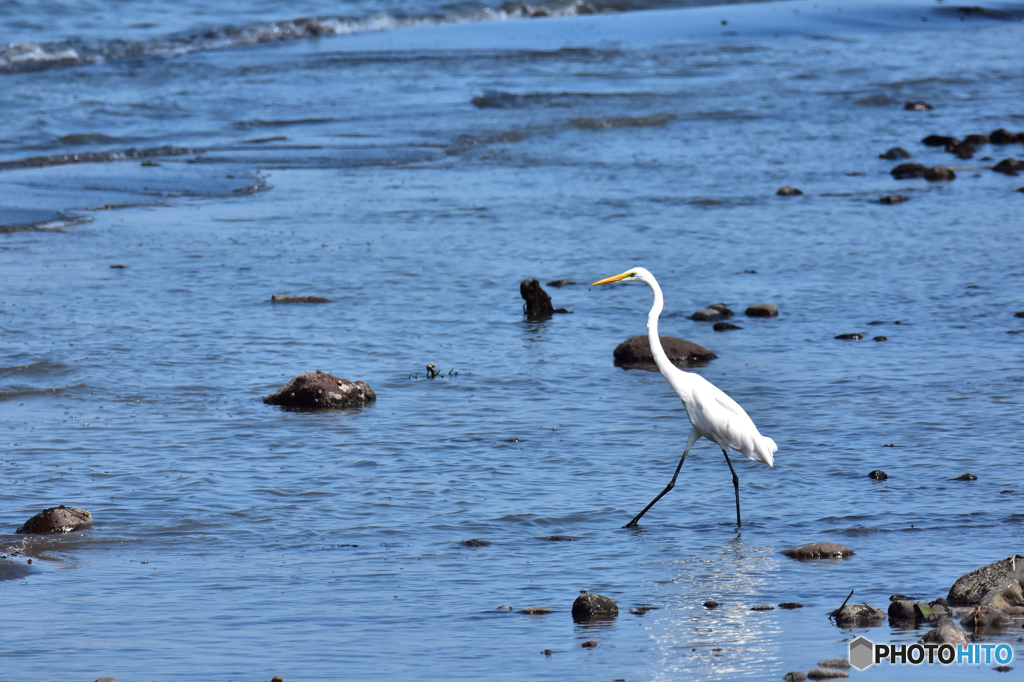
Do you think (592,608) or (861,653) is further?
(592,608)

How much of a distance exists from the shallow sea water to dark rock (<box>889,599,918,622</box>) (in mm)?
118

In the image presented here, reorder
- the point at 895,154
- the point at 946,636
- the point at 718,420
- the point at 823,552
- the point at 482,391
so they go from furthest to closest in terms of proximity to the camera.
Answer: the point at 895,154
the point at 482,391
the point at 718,420
the point at 823,552
the point at 946,636

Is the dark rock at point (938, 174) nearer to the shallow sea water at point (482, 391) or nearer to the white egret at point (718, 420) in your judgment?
the shallow sea water at point (482, 391)

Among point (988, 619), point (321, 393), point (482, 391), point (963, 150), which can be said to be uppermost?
point (963, 150)

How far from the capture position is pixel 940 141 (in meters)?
18.9

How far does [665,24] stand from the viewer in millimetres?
36906

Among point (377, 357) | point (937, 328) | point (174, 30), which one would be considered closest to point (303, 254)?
point (377, 357)

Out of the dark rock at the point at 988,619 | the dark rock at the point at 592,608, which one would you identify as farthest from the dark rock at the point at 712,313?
the dark rock at the point at 988,619

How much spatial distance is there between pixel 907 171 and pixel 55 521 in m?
12.8

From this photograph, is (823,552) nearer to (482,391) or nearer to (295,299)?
(482,391)

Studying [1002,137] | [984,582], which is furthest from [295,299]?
[1002,137]

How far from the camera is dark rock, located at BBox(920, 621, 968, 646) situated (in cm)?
476

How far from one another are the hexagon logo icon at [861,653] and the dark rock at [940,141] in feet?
49.6

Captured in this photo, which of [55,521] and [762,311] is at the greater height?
[55,521]
